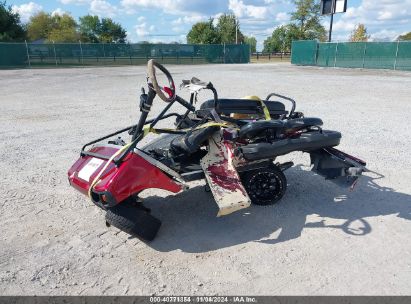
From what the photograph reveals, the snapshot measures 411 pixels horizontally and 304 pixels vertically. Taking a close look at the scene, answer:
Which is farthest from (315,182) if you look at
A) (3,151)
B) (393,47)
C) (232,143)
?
(393,47)

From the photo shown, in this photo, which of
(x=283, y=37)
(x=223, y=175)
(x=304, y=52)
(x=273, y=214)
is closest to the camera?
(x=223, y=175)

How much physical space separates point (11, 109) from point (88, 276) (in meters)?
8.25

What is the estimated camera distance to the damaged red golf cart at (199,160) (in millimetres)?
3039

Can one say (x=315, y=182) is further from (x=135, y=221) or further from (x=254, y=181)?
(x=135, y=221)

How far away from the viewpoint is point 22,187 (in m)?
4.30

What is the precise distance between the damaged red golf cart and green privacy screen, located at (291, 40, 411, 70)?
80.0 ft

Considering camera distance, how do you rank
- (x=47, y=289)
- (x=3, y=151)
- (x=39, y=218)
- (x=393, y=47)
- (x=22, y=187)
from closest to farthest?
1. (x=47, y=289)
2. (x=39, y=218)
3. (x=22, y=187)
4. (x=3, y=151)
5. (x=393, y=47)

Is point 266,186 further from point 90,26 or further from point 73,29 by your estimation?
point 90,26

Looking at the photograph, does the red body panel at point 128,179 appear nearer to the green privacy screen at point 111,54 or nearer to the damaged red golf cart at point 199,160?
the damaged red golf cart at point 199,160

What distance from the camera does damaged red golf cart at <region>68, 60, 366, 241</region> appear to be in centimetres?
304

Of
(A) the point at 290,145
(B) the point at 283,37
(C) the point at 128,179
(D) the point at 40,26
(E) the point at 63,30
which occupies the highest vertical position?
(D) the point at 40,26

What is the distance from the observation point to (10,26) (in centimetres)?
3741

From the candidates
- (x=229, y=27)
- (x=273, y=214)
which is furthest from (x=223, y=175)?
(x=229, y=27)

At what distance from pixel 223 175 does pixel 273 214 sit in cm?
66
